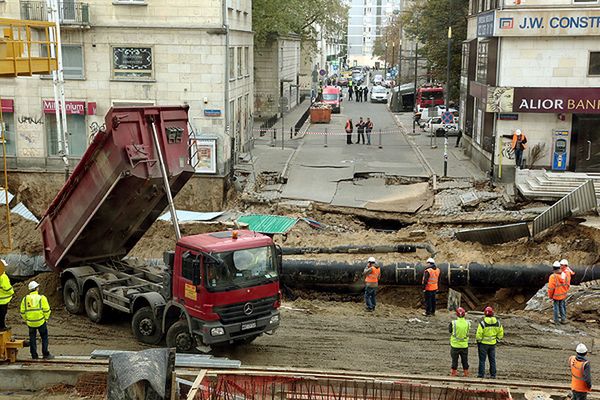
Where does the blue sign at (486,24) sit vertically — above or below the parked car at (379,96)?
above

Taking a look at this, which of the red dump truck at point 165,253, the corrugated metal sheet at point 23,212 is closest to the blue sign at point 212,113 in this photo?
the corrugated metal sheet at point 23,212

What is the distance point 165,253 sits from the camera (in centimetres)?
1316

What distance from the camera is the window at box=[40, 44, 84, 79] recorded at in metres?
25.3

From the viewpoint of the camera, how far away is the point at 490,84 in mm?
26797

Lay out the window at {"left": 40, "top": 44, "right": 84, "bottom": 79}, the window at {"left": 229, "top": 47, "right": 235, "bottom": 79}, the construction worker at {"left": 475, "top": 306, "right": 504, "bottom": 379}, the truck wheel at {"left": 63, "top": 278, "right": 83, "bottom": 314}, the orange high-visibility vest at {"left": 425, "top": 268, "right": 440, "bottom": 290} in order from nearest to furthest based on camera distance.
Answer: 1. the construction worker at {"left": 475, "top": 306, "right": 504, "bottom": 379}
2. the truck wheel at {"left": 63, "top": 278, "right": 83, "bottom": 314}
3. the orange high-visibility vest at {"left": 425, "top": 268, "right": 440, "bottom": 290}
4. the window at {"left": 40, "top": 44, "right": 84, "bottom": 79}
5. the window at {"left": 229, "top": 47, "right": 235, "bottom": 79}

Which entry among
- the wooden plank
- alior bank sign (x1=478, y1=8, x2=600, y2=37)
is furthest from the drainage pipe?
alior bank sign (x1=478, y1=8, x2=600, y2=37)

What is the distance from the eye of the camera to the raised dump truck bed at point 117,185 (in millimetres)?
12859

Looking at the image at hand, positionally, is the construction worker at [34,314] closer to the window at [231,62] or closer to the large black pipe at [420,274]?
the large black pipe at [420,274]

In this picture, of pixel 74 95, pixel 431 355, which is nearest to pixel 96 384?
pixel 431 355

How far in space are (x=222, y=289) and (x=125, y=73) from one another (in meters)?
15.5

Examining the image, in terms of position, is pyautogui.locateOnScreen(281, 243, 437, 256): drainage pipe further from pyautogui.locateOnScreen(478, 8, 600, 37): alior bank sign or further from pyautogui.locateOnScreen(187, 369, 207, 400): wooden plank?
pyautogui.locateOnScreen(478, 8, 600, 37): alior bank sign

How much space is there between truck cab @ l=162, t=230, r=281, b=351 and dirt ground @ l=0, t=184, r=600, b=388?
988 mm

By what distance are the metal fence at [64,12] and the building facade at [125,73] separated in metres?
0.03

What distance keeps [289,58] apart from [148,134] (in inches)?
1644
